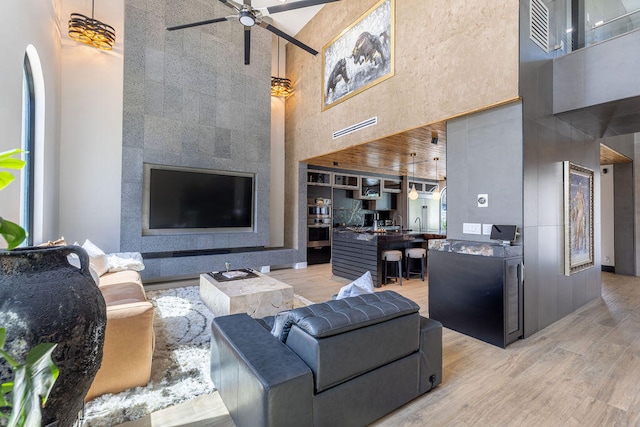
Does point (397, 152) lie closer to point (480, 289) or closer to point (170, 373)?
point (480, 289)

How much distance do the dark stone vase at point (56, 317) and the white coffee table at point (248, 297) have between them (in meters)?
2.02

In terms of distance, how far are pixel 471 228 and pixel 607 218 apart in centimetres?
541

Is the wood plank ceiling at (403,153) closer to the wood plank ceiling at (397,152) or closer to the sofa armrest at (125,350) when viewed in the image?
the wood plank ceiling at (397,152)

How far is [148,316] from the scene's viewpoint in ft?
6.73

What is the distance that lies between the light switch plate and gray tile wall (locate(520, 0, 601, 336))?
438 millimetres

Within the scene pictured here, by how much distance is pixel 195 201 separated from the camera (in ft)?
18.1

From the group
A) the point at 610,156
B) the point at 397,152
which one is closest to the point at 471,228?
the point at 397,152

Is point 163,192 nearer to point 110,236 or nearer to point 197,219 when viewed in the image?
point 197,219

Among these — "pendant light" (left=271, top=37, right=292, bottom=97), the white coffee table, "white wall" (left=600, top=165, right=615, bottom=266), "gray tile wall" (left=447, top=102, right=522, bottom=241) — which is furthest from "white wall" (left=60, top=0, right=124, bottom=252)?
"white wall" (left=600, top=165, right=615, bottom=266)

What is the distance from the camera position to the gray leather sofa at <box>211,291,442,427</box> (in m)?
1.40

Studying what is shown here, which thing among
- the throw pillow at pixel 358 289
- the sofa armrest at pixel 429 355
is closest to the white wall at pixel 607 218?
the sofa armrest at pixel 429 355

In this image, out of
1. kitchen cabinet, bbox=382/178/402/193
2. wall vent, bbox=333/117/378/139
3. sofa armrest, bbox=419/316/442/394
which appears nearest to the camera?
sofa armrest, bbox=419/316/442/394

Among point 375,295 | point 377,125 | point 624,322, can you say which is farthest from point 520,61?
point 624,322

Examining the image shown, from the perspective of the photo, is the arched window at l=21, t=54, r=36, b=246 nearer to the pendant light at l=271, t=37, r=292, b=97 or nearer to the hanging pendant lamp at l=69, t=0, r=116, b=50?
the hanging pendant lamp at l=69, t=0, r=116, b=50
